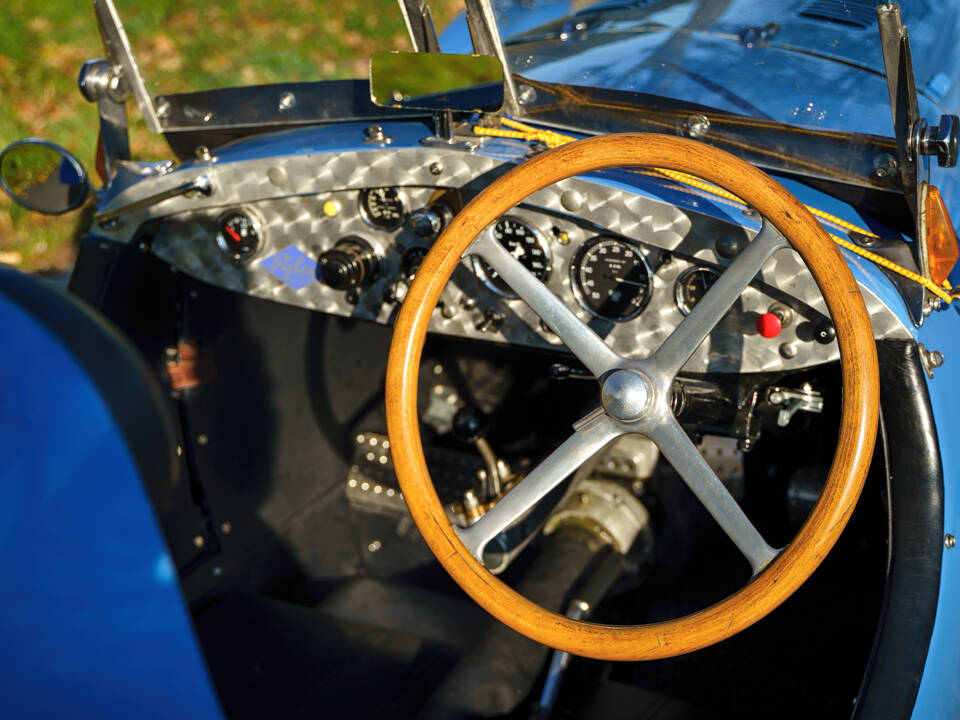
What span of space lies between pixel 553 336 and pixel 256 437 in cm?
105

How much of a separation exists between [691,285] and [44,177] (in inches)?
62.7

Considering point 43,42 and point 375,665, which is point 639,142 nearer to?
point 375,665

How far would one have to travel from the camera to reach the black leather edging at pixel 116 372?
1291 mm

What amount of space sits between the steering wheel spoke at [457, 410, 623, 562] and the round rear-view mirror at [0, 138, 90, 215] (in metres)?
1.34

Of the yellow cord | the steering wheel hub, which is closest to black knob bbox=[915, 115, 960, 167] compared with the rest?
the yellow cord

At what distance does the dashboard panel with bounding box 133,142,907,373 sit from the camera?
1772mm

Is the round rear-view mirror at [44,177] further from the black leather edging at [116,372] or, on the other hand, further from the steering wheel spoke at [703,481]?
the steering wheel spoke at [703,481]

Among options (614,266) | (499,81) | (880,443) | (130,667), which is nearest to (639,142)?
(614,266)

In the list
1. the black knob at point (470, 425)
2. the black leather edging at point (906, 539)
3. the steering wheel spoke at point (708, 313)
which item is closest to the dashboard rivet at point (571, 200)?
the steering wheel spoke at point (708, 313)

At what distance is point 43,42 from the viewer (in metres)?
4.92

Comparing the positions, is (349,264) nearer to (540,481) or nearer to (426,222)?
(426,222)

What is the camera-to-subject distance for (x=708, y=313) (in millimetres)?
1617

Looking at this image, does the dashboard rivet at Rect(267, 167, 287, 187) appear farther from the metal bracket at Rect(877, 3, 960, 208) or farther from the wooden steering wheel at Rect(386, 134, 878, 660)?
the metal bracket at Rect(877, 3, 960, 208)

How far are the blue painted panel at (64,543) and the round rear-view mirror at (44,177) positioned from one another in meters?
1.08
